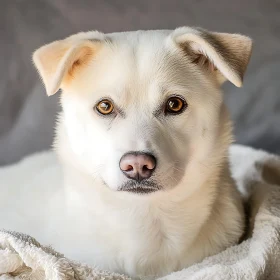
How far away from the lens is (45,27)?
2385 mm

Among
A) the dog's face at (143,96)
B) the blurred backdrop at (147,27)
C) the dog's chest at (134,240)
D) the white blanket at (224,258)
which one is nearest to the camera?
the white blanket at (224,258)

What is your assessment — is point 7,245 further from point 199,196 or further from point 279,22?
point 279,22

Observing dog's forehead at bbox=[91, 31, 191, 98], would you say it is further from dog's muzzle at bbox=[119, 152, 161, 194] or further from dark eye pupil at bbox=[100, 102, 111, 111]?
dog's muzzle at bbox=[119, 152, 161, 194]

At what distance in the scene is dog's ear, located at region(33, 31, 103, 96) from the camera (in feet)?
5.09

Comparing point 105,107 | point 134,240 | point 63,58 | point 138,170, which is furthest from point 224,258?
point 63,58

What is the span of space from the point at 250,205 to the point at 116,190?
555mm

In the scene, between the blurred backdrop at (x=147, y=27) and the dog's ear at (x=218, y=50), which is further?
the blurred backdrop at (x=147, y=27)

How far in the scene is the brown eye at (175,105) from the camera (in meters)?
1.58

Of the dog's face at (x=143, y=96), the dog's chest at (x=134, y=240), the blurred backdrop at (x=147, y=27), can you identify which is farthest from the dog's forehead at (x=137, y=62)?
the blurred backdrop at (x=147, y=27)

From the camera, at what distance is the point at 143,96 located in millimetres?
1555

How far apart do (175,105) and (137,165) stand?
8.7 inches

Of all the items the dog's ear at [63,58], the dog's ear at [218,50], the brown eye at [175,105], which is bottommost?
the brown eye at [175,105]

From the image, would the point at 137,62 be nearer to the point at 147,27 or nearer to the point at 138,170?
the point at 138,170

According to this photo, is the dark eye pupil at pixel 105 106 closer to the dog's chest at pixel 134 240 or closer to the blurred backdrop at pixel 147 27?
the dog's chest at pixel 134 240
